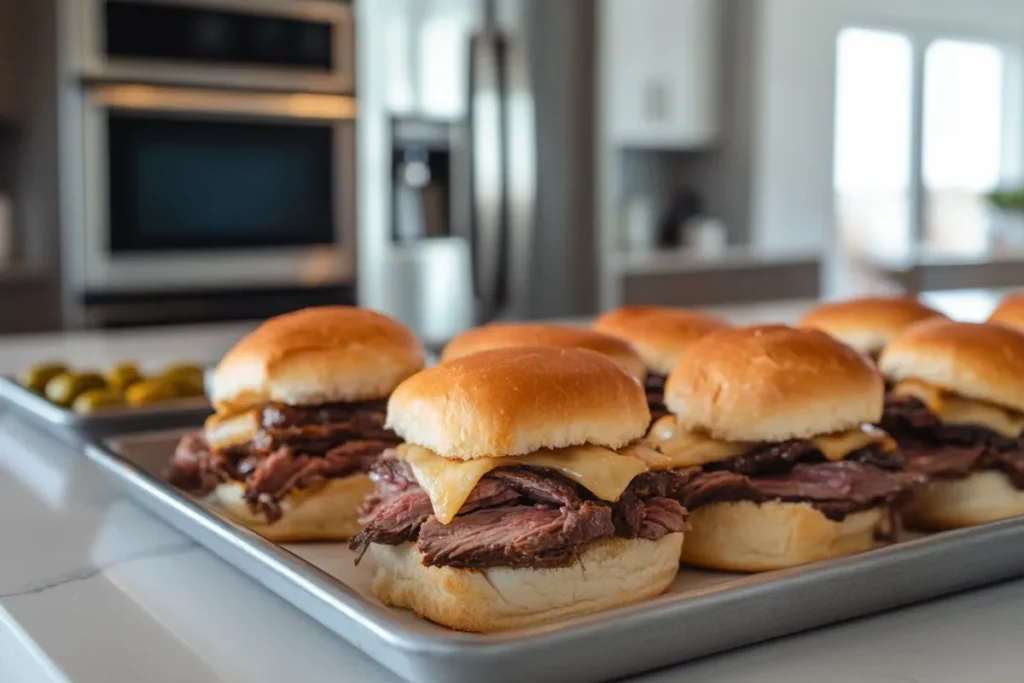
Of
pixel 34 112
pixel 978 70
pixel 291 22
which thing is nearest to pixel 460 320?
pixel 291 22

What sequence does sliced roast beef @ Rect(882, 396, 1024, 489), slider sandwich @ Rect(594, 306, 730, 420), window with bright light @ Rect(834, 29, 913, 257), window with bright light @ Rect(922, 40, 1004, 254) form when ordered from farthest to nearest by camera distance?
window with bright light @ Rect(922, 40, 1004, 254) → window with bright light @ Rect(834, 29, 913, 257) → slider sandwich @ Rect(594, 306, 730, 420) → sliced roast beef @ Rect(882, 396, 1024, 489)

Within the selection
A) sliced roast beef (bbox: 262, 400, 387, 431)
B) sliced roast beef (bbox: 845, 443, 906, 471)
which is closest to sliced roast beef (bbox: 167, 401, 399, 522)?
sliced roast beef (bbox: 262, 400, 387, 431)

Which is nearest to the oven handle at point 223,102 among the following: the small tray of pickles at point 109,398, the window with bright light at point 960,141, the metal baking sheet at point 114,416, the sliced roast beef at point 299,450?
the small tray of pickles at point 109,398

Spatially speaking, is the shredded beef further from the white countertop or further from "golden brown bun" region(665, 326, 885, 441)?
the white countertop

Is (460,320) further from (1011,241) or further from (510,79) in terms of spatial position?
(1011,241)

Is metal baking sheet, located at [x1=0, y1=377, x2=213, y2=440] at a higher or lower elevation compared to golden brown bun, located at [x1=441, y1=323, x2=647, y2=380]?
lower

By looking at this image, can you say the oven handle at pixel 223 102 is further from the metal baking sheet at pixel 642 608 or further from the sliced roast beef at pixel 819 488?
the sliced roast beef at pixel 819 488
